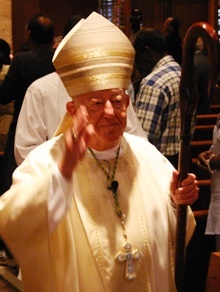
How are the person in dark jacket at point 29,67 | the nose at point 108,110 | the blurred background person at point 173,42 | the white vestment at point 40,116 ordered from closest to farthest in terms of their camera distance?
the nose at point 108,110 → the white vestment at point 40,116 → the person in dark jacket at point 29,67 → the blurred background person at point 173,42

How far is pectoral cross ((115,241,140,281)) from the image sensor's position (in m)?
2.18

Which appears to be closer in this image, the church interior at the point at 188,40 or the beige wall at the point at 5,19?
the church interior at the point at 188,40

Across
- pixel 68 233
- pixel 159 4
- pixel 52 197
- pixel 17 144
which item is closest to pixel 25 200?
pixel 52 197

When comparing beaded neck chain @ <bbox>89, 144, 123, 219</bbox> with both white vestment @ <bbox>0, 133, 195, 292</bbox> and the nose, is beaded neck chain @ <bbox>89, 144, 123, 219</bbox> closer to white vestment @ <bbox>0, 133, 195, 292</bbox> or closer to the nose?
white vestment @ <bbox>0, 133, 195, 292</bbox>

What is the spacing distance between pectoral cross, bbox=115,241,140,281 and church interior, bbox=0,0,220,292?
40cm

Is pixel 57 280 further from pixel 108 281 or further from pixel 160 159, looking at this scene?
pixel 160 159

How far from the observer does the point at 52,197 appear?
6.57 ft

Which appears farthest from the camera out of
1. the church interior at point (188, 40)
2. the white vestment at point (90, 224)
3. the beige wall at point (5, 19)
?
the beige wall at point (5, 19)

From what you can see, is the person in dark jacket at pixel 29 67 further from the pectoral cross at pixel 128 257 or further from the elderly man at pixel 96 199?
the pectoral cross at pixel 128 257

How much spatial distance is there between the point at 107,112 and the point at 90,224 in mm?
393

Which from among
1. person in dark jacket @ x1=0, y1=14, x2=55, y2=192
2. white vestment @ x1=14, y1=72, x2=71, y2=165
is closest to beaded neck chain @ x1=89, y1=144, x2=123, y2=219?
white vestment @ x1=14, y1=72, x2=71, y2=165

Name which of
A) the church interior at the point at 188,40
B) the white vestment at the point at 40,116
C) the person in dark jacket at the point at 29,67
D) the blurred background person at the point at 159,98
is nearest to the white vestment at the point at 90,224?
the church interior at the point at 188,40

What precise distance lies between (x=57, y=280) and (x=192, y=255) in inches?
83.9

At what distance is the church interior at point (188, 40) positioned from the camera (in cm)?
263
